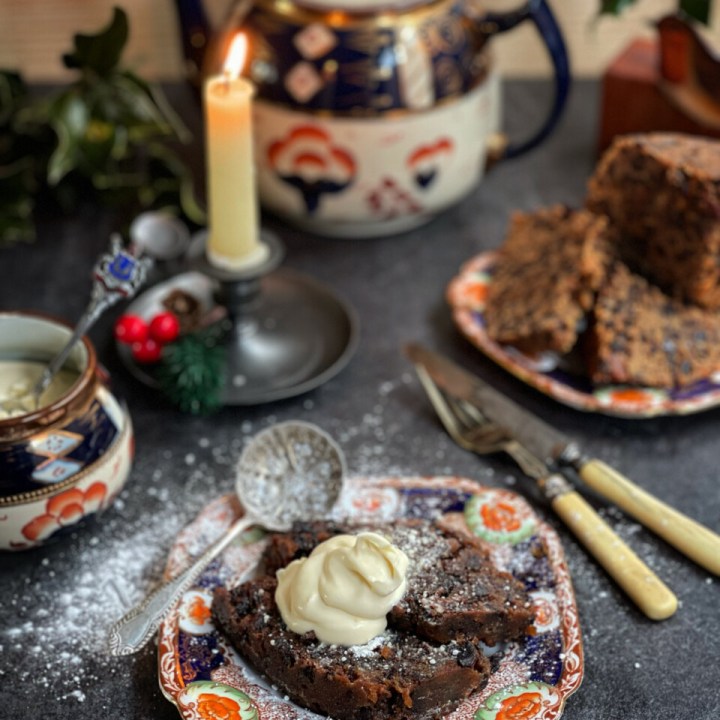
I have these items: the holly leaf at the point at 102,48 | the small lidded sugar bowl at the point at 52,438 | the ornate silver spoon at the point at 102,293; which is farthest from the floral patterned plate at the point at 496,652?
the holly leaf at the point at 102,48

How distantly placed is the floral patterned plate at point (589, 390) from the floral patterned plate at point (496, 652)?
0.20 m

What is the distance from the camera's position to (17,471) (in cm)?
93

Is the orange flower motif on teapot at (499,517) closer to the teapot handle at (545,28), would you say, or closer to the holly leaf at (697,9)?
the teapot handle at (545,28)

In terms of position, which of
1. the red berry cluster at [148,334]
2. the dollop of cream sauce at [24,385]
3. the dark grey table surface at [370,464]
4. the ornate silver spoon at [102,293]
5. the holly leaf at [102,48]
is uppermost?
the holly leaf at [102,48]

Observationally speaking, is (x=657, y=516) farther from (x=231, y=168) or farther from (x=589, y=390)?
(x=231, y=168)

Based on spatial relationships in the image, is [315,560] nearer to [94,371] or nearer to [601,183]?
[94,371]

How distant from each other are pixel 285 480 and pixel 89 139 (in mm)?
680

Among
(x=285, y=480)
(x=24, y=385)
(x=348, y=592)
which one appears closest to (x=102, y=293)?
(x=24, y=385)

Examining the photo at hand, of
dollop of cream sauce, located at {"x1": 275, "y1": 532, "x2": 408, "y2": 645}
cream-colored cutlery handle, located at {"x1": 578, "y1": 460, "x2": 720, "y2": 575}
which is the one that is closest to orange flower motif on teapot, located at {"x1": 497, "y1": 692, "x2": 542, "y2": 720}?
dollop of cream sauce, located at {"x1": 275, "y1": 532, "x2": 408, "y2": 645}

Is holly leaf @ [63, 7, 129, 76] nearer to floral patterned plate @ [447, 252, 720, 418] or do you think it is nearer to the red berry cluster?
the red berry cluster

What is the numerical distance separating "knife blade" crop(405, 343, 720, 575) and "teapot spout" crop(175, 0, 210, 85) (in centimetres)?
59

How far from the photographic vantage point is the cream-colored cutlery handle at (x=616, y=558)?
96 centimetres

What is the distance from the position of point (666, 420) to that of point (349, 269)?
49 cm

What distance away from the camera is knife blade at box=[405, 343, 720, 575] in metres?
1.01
